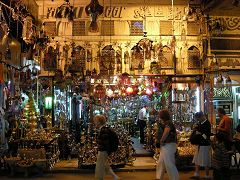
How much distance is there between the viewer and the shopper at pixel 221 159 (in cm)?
1000

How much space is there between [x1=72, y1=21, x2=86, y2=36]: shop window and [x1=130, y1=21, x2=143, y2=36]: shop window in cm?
205

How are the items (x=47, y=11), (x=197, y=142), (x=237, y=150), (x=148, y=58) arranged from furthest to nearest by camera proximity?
(x=47, y=11) → (x=148, y=58) → (x=237, y=150) → (x=197, y=142)

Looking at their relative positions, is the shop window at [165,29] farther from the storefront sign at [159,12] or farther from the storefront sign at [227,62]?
the storefront sign at [227,62]

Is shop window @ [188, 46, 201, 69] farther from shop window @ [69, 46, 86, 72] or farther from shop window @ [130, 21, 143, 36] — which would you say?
shop window @ [69, 46, 86, 72]

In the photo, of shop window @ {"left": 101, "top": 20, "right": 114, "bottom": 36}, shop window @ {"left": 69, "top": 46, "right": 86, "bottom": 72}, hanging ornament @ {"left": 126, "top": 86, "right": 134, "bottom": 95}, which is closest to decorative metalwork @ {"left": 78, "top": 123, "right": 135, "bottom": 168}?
shop window @ {"left": 69, "top": 46, "right": 86, "bottom": 72}

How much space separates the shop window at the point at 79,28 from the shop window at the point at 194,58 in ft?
15.2

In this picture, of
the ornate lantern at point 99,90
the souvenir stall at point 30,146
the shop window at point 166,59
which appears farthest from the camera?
the ornate lantern at point 99,90

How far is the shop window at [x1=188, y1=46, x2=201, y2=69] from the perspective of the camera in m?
17.8

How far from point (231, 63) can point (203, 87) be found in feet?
5.10

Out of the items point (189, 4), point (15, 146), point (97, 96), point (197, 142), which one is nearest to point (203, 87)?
point (189, 4)

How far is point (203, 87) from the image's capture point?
693 inches

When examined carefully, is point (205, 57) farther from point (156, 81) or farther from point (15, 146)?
point (15, 146)

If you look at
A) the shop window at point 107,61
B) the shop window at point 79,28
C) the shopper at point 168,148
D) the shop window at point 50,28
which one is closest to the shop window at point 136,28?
the shop window at point 107,61

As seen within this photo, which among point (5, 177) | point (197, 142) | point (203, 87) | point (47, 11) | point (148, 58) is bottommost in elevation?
point (5, 177)
